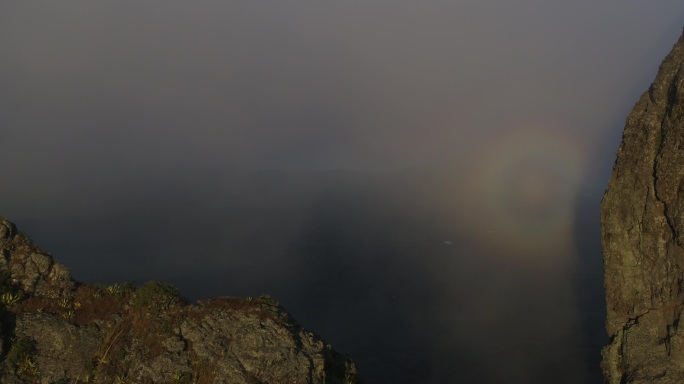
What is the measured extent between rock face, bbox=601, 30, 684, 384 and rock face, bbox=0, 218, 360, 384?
20447 millimetres

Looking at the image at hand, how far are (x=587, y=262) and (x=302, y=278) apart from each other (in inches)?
3643

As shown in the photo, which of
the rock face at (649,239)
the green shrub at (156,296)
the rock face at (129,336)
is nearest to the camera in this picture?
the rock face at (129,336)

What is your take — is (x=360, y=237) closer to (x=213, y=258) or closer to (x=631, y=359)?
(x=213, y=258)

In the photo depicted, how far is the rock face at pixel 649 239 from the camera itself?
86.3ft

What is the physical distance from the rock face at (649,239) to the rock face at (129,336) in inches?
805

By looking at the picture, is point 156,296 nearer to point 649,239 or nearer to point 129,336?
point 129,336

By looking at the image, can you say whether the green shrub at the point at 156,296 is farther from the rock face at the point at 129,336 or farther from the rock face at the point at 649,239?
the rock face at the point at 649,239

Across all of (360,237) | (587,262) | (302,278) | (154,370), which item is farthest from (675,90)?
(360,237)

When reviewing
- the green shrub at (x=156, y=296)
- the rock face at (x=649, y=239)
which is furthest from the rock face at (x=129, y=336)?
the rock face at (x=649, y=239)

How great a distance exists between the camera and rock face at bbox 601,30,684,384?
2630 cm

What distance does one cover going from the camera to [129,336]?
77.4 feet

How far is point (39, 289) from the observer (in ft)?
79.3

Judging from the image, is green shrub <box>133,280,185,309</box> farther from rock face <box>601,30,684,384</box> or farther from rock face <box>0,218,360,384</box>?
rock face <box>601,30,684,384</box>

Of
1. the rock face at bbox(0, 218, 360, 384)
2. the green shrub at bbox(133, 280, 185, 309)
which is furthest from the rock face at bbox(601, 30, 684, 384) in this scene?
the green shrub at bbox(133, 280, 185, 309)
